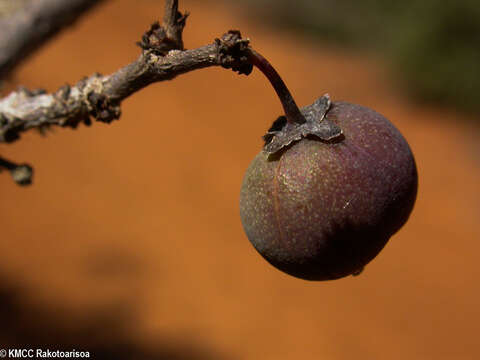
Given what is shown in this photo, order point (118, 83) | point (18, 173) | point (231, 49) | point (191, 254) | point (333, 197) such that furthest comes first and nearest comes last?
point (191, 254) → point (18, 173) → point (118, 83) → point (333, 197) → point (231, 49)

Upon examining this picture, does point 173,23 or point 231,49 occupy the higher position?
point 173,23

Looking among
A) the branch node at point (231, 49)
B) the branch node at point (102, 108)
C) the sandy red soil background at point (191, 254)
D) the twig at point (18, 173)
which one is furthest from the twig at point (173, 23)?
the sandy red soil background at point (191, 254)

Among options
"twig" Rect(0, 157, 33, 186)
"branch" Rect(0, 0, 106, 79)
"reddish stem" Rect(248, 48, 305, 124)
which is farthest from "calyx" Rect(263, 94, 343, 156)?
"branch" Rect(0, 0, 106, 79)

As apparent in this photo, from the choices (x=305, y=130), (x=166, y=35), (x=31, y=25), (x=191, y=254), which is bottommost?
(x=305, y=130)

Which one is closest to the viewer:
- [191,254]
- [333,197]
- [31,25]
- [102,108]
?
[333,197]

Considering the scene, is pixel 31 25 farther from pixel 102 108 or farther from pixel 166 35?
pixel 166 35

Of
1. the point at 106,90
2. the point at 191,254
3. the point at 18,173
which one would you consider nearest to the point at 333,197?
the point at 106,90

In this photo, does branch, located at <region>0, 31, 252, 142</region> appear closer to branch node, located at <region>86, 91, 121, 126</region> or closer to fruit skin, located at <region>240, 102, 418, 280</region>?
branch node, located at <region>86, 91, 121, 126</region>
